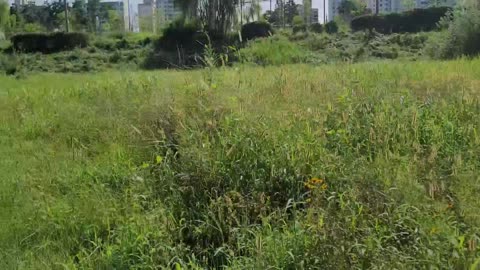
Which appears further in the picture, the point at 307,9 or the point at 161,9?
the point at 307,9

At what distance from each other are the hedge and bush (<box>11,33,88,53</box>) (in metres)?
23.3

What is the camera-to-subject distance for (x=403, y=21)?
36.5 metres

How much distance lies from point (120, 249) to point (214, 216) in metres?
0.56

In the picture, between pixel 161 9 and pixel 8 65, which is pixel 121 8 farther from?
pixel 8 65

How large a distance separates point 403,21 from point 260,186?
37.4 meters

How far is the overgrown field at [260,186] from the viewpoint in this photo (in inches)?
87.5

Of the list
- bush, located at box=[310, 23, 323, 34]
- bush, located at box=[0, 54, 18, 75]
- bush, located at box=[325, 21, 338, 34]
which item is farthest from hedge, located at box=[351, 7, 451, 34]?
bush, located at box=[0, 54, 18, 75]

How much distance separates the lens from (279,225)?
253 centimetres

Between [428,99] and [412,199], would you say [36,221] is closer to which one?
[412,199]

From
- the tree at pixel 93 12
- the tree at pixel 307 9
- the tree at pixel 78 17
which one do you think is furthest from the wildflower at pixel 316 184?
the tree at pixel 93 12

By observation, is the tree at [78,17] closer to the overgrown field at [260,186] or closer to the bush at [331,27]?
the bush at [331,27]

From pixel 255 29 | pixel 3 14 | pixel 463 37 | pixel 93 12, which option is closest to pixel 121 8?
pixel 93 12

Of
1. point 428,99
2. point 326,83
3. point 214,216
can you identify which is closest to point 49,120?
point 326,83

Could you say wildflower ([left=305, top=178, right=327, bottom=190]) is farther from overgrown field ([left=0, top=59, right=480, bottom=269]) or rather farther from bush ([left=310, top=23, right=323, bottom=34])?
bush ([left=310, top=23, right=323, bottom=34])
